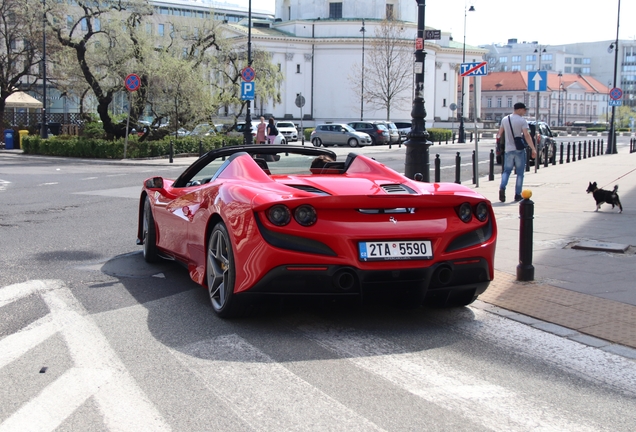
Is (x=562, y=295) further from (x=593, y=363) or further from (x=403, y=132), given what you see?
(x=403, y=132)

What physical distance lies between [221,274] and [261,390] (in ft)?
5.69

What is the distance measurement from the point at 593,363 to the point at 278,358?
6.64 feet

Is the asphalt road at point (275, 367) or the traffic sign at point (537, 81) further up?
the traffic sign at point (537, 81)

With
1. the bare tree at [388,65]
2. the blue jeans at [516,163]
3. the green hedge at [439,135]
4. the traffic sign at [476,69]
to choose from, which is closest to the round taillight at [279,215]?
the blue jeans at [516,163]

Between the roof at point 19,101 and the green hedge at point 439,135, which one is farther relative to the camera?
the green hedge at point 439,135

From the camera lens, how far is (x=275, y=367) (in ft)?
15.2

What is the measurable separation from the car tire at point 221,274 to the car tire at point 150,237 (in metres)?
2.06

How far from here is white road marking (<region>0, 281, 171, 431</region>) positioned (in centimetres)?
375

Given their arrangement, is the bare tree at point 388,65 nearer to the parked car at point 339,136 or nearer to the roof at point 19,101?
the parked car at point 339,136

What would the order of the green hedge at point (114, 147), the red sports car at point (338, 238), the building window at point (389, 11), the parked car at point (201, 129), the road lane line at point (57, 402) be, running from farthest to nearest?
the building window at point (389, 11)
the parked car at point (201, 129)
the green hedge at point (114, 147)
the red sports car at point (338, 238)
the road lane line at point (57, 402)

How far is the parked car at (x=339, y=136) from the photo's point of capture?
170 feet

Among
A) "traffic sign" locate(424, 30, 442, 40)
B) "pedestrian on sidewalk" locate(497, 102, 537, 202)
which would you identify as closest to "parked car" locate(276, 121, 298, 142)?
"traffic sign" locate(424, 30, 442, 40)

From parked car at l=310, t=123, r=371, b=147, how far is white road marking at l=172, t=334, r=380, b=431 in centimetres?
4716

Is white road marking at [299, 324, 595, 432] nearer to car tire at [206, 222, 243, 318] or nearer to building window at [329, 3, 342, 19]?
car tire at [206, 222, 243, 318]
